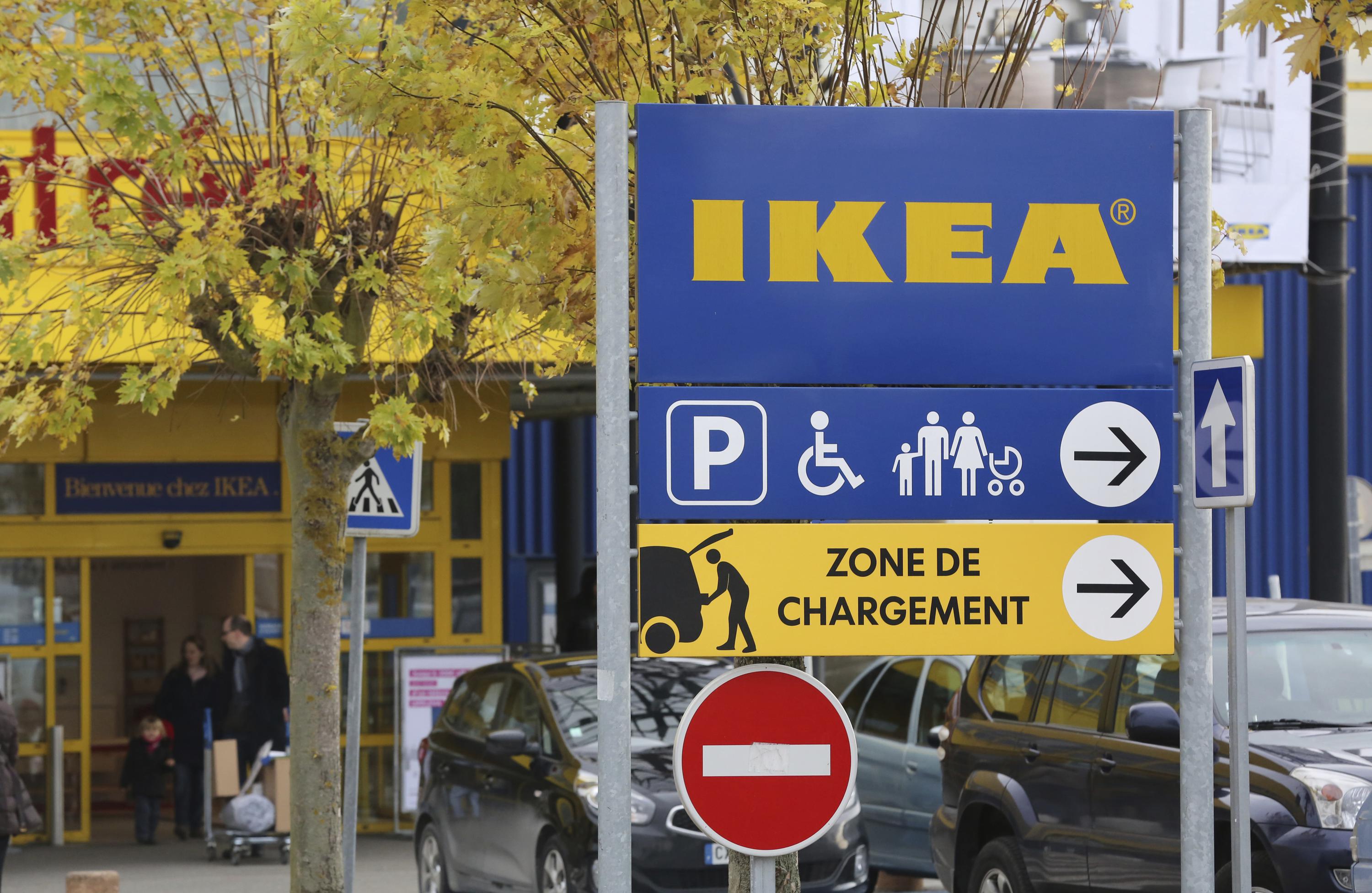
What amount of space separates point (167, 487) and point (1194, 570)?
465 inches

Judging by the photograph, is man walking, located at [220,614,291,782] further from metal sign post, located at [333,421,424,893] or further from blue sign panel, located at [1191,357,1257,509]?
blue sign panel, located at [1191,357,1257,509]

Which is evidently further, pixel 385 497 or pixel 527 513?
pixel 527 513

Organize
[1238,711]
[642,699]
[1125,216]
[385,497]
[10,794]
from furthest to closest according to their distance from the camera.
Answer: [642,699]
[10,794]
[385,497]
[1238,711]
[1125,216]

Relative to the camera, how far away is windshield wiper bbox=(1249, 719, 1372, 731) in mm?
7035

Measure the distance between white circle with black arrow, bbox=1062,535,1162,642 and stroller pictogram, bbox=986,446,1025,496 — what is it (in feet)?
0.71

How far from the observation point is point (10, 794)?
9516 mm

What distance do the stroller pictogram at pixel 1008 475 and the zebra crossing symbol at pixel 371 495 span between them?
5.33 meters

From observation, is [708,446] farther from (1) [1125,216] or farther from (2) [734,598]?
(1) [1125,216]

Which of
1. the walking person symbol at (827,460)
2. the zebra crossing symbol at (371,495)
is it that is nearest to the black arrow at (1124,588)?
the walking person symbol at (827,460)

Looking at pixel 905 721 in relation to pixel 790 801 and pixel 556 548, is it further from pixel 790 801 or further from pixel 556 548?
pixel 556 548

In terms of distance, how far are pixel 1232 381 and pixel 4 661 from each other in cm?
1192

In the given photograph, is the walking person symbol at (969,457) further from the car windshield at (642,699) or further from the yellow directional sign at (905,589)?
the car windshield at (642,699)

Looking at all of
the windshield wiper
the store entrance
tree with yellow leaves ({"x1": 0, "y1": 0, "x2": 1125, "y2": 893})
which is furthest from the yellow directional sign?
the store entrance

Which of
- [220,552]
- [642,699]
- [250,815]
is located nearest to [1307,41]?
[642,699]
